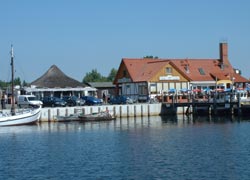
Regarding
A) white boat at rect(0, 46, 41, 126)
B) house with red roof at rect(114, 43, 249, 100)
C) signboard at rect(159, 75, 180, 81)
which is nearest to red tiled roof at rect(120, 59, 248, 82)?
house with red roof at rect(114, 43, 249, 100)

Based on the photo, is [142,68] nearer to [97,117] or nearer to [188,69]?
[188,69]

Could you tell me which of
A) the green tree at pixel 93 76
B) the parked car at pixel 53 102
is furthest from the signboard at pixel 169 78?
the green tree at pixel 93 76

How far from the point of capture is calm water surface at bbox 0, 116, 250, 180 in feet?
104

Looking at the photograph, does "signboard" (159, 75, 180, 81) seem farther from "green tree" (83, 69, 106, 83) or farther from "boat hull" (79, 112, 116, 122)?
"green tree" (83, 69, 106, 83)

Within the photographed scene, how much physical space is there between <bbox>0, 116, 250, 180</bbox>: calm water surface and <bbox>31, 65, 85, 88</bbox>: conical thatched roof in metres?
31.2

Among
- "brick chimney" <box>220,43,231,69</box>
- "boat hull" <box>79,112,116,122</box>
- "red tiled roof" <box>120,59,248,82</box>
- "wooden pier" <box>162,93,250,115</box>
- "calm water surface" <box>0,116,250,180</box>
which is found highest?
"brick chimney" <box>220,43,231,69</box>

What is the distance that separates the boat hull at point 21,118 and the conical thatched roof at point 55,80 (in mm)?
27159

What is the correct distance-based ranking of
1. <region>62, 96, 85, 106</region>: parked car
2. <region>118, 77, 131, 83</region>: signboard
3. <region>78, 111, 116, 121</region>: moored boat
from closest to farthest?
<region>78, 111, 116, 121</region>: moored boat, <region>62, 96, 85, 106</region>: parked car, <region>118, 77, 131, 83</region>: signboard

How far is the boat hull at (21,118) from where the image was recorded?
6300 centimetres

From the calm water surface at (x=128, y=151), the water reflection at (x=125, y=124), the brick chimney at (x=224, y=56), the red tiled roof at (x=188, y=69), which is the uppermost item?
the brick chimney at (x=224, y=56)

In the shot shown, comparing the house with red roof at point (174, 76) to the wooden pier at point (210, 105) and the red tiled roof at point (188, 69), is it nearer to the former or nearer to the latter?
the red tiled roof at point (188, 69)

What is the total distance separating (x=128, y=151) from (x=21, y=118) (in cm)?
2681

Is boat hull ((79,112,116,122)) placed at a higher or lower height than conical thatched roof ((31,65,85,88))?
lower

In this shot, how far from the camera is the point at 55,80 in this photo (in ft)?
311
